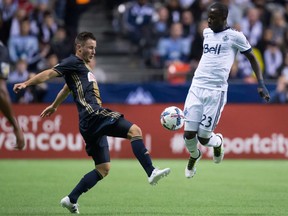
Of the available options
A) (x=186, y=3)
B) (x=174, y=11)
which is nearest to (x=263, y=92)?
(x=174, y=11)

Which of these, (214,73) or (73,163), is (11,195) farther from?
(73,163)

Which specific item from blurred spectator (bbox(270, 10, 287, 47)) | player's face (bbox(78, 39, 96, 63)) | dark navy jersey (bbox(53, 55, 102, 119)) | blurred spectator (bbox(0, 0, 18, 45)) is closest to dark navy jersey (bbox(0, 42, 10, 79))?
dark navy jersey (bbox(53, 55, 102, 119))

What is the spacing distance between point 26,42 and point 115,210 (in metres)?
11.7

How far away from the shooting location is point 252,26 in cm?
2197

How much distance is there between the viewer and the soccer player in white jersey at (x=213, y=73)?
437 inches

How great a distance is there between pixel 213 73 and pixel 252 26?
36.3ft

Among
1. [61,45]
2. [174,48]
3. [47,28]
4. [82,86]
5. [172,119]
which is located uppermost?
[82,86]

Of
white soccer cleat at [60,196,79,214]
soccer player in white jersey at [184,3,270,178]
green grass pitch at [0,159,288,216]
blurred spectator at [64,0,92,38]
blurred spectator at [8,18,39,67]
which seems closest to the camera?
white soccer cleat at [60,196,79,214]

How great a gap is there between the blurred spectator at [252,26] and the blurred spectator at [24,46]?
5.59m

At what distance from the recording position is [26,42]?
2086 cm

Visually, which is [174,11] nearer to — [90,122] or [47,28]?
[47,28]

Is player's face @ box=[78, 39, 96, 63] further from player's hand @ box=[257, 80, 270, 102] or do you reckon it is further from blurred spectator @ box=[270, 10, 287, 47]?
blurred spectator @ box=[270, 10, 287, 47]

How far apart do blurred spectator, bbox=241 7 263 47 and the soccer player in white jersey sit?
417 inches

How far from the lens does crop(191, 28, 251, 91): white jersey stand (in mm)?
11133
